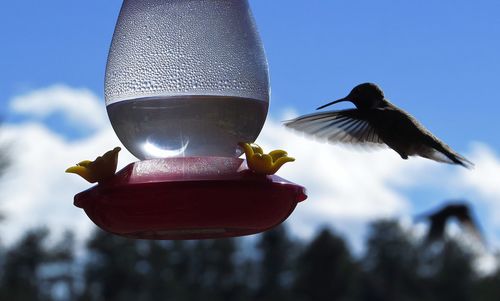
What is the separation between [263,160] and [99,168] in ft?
2.55

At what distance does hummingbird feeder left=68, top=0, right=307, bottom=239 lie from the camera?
517cm

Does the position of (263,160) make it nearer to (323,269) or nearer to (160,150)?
(160,150)

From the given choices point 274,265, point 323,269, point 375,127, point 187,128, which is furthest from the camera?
point 323,269

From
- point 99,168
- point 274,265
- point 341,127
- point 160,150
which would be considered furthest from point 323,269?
point 99,168

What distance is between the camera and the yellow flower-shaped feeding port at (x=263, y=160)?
5.26 metres

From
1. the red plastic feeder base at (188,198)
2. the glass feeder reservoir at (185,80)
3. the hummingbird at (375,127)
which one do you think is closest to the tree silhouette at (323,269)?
the hummingbird at (375,127)

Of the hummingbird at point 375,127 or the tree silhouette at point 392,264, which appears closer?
the hummingbird at point 375,127

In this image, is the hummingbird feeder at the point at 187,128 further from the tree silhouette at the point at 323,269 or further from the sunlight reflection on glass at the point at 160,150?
the tree silhouette at the point at 323,269

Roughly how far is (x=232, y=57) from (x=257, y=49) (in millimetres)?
210

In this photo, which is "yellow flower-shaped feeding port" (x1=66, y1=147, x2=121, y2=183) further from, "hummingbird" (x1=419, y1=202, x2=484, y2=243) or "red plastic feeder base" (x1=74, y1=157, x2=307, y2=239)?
"hummingbird" (x1=419, y1=202, x2=484, y2=243)

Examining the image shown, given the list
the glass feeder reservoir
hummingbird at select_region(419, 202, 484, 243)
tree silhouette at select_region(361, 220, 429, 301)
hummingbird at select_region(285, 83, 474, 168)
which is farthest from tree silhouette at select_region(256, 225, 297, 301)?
the glass feeder reservoir

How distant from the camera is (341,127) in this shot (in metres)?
6.86

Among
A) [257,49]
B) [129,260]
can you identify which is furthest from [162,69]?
[129,260]

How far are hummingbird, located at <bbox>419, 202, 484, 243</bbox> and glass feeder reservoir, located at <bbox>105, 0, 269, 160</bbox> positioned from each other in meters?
6.49
